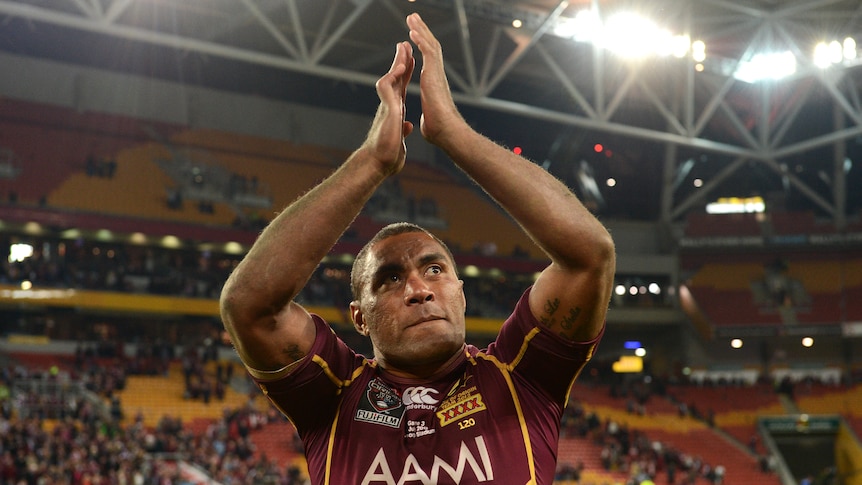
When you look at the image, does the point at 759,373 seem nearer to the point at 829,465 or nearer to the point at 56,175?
the point at 829,465

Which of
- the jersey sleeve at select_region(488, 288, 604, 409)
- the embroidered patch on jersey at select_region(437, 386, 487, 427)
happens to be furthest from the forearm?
the embroidered patch on jersey at select_region(437, 386, 487, 427)

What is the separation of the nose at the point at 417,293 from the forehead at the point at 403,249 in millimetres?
89

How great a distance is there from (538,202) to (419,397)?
25.0 inches

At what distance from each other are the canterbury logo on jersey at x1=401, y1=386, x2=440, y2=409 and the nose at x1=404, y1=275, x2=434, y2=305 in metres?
0.25

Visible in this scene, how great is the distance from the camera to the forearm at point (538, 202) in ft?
7.11

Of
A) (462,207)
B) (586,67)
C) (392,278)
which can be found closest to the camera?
(392,278)

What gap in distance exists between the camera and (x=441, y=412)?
2.39 meters

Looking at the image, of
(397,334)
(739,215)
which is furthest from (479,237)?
(397,334)

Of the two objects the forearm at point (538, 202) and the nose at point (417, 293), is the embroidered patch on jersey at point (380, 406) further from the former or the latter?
the forearm at point (538, 202)

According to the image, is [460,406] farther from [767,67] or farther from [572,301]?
[767,67]

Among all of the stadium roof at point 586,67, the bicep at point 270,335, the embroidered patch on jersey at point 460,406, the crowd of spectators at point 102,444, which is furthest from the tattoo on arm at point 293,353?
the stadium roof at point 586,67

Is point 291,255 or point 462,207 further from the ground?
point 462,207

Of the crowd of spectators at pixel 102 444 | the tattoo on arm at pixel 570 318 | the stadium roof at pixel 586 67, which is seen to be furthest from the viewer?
the stadium roof at pixel 586 67

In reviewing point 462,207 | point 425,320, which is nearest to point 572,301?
point 425,320
